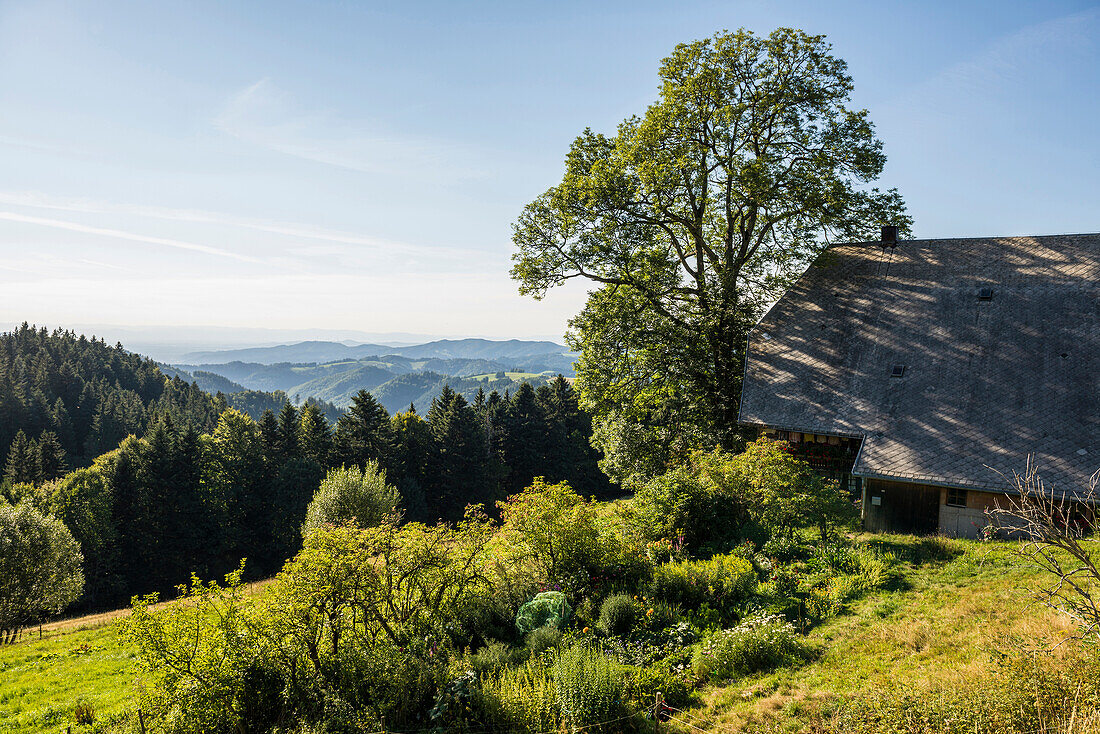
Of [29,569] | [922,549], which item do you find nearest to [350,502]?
[29,569]

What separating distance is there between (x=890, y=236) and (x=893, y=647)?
17006 mm

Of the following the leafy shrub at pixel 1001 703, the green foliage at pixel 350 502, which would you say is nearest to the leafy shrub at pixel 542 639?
the leafy shrub at pixel 1001 703

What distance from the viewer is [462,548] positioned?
11.7 metres

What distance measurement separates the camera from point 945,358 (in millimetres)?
16672

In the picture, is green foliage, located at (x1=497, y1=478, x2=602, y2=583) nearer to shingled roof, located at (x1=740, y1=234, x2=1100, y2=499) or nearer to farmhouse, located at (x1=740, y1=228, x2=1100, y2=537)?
farmhouse, located at (x1=740, y1=228, x2=1100, y2=537)

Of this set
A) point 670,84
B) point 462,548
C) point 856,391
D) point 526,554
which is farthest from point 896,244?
point 462,548

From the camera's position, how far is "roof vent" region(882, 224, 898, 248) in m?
20.6

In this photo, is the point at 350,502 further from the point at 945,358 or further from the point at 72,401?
the point at 72,401

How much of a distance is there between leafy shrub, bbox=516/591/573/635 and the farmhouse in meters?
9.17

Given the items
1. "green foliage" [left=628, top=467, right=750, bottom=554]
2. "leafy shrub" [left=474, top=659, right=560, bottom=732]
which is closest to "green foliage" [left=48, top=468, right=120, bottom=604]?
"green foliage" [left=628, top=467, right=750, bottom=554]

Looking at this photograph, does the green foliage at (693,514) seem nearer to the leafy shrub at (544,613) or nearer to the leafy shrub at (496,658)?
the leafy shrub at (544,613)

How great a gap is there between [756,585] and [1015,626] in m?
4.55

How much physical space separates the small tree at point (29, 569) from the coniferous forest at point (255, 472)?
9.26m

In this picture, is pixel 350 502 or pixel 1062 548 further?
pixel 350 502
